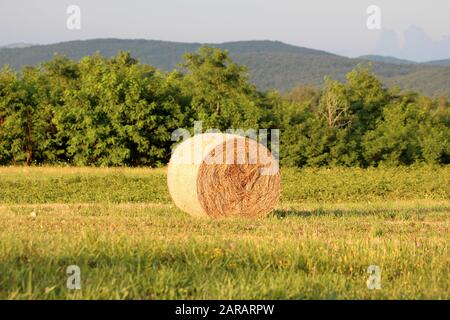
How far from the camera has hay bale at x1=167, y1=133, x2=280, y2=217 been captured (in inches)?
575

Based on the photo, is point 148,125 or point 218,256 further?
point 148,125

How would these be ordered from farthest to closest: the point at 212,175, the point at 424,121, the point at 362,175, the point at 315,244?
the point at 424,121
the point at 362,175
the point at 212,175
the point at 315,244

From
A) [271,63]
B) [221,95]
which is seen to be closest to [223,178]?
[221,95]

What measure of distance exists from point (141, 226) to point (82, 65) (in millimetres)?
35663

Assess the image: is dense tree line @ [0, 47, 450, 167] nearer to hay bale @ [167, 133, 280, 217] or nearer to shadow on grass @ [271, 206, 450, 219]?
shadow on grass @ [271, 206, 450, 219]

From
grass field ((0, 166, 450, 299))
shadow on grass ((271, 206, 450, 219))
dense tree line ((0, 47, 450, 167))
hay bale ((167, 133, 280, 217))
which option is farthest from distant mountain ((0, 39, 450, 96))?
grass field ((0, 166, 450, 299))

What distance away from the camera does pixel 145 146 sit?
33.6 meters

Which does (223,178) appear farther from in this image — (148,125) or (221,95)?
(221,95)

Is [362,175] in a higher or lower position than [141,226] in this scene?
lower

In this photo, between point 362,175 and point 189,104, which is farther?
point 189,104

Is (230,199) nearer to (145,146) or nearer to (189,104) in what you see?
(145,146)

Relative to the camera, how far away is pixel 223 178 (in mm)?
14773

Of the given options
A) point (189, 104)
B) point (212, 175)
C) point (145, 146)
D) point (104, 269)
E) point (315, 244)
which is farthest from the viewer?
point (189, 104)
